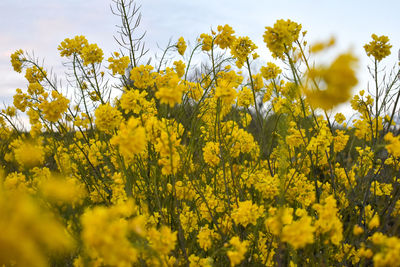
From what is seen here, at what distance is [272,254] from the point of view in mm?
2227

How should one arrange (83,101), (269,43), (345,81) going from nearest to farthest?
(345,81) < (269,43) < (83,101)

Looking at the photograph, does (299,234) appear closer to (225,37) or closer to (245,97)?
(225,37)

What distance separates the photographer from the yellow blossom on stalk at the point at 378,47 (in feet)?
8.42

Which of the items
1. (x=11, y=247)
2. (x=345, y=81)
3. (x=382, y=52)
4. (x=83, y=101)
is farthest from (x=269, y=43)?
(x=83, y=101)

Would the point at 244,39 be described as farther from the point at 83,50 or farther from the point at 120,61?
the point at 83,50

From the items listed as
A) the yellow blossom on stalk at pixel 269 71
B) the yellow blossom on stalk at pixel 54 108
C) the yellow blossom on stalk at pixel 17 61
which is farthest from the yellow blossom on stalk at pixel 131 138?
the yellow blossom on stalk at pixel 17 61

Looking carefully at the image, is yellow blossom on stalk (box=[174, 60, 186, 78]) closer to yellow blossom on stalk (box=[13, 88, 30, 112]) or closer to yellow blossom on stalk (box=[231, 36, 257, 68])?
yellow blossom on stalk (box=[231, 36, 257, 68])

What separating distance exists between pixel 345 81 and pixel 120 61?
7.61 ft

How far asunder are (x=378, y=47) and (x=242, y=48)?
4.21 feet

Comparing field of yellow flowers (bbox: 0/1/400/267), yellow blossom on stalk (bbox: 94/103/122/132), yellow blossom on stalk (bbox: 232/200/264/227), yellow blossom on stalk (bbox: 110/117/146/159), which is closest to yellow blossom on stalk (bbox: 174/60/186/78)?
field of yellow flowers (bbox: 0/1/400/267)

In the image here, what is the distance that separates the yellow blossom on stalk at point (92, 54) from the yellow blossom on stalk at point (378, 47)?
267 cm

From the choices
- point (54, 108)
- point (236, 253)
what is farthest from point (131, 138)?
point (54, 108)

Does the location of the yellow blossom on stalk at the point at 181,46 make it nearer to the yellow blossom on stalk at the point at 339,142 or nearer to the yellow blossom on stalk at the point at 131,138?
the yellow blossom on stalk at the point at 339,142

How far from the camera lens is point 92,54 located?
2902 mm
